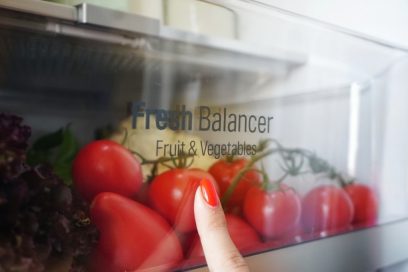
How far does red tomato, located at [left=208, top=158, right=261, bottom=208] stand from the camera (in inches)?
23.3

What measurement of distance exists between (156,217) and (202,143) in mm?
110

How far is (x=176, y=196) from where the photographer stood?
56 centimetres

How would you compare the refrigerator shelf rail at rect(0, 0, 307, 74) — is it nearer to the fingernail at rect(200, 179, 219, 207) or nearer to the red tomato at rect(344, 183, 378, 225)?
the fingernail at rect(200, 179, 219, 207)

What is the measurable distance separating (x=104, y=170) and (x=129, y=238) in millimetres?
83

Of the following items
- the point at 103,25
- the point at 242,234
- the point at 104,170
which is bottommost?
the point at 242,234

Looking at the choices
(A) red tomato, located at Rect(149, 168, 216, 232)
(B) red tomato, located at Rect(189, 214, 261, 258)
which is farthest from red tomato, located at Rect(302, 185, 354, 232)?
(A) red tomato, located at Rect(149, 168, 216, 232)

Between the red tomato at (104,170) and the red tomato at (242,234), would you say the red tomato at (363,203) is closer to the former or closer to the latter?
the red tomato at (242,234)

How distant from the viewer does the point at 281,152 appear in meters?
0.74

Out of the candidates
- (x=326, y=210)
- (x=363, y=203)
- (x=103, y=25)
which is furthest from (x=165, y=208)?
(x=363, y=203)

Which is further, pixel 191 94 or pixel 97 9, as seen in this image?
pixel 191 94

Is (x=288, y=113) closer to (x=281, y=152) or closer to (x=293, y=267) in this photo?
(x=281, y=152)

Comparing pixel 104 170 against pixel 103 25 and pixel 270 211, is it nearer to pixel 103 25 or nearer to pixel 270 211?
pixel 103 25

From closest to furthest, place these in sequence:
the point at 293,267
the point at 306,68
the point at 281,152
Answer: the point at 293,267 → the point at 281,152 → the point at 306,68

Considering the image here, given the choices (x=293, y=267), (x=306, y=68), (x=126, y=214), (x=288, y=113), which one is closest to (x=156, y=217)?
(x=126, y=214)
